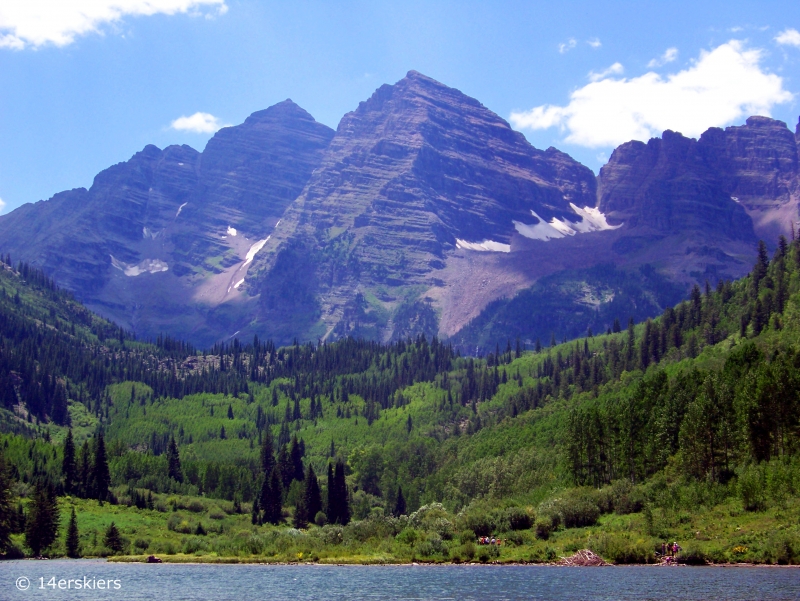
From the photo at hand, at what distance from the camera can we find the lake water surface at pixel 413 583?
8912 cm

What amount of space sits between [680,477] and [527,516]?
22.1 meters

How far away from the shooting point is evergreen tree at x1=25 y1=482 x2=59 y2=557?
498 ft

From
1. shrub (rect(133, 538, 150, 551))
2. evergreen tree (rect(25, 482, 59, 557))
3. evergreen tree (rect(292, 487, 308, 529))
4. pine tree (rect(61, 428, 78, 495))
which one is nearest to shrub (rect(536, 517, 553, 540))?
shrub (rect(133, 538, 150, 551))

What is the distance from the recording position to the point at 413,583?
105m

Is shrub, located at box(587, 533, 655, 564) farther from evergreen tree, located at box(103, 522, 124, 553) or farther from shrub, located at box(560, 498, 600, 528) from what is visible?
evergreen tree, located at box(103, 522, 124, 553)

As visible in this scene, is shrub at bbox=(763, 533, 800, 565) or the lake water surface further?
shrub at bbox=(763, 533, 800, 565)

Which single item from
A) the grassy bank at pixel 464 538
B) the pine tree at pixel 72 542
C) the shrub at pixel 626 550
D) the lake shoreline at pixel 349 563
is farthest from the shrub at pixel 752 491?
the pine tree at pixel 72 542

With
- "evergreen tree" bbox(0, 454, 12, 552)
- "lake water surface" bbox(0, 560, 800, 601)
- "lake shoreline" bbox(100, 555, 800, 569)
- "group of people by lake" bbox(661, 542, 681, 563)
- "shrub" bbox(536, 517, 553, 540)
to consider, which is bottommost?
"lake shoreline" bbox(100, 555, 800, 569)

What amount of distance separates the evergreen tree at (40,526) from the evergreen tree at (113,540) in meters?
9.14

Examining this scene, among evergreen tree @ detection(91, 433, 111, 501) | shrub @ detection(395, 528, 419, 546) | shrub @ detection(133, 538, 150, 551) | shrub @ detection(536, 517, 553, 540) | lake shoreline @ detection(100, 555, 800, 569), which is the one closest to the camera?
lake shoreline @ detection(100, 555, 800, 569)

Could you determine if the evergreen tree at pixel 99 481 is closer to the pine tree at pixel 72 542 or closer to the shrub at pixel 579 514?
the pine tree at pixel 72 542

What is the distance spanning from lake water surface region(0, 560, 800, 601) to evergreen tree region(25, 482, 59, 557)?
22721 millimetres

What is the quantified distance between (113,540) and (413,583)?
75099 mm

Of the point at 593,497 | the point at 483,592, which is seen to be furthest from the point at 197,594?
the point at 593,497
